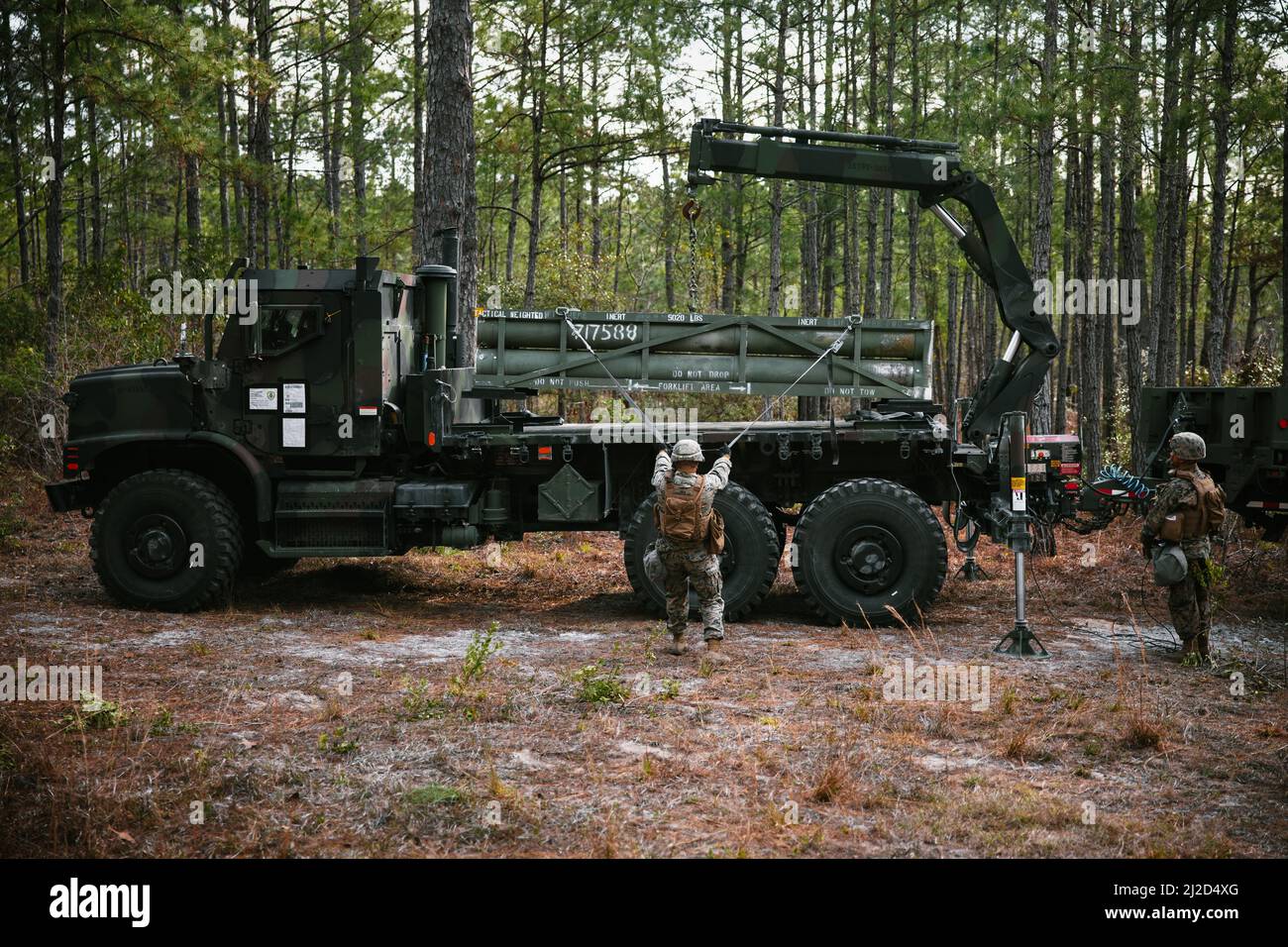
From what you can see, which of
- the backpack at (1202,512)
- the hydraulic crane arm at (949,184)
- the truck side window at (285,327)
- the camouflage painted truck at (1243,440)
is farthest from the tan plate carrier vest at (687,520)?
the camouflage painted truck at (1243,440)

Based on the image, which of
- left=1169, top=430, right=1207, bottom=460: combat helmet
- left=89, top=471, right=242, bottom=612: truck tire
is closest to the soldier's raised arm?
left=1169, top=430, right=1207, bottom=460: combat helmet

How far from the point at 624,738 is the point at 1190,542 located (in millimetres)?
4547

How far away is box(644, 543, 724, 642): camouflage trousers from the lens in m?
8.14

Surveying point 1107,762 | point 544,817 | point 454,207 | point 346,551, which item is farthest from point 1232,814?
point 454,207

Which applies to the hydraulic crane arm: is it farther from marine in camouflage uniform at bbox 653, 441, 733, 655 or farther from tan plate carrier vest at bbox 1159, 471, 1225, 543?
marine in camouflage uniform at bbox 653, 441, 733, 655

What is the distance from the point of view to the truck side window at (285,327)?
9344mm

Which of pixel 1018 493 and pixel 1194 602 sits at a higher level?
pixel 1018 493

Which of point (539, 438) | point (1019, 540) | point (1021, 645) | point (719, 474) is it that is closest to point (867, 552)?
point (1019, 540)

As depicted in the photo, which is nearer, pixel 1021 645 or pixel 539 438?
pixel 1021 645

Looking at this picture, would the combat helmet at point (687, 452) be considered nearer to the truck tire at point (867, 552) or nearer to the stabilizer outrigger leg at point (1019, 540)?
the truck tire at point (867, 552)

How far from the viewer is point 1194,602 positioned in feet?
25.6

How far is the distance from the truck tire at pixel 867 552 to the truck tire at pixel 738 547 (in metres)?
0.25

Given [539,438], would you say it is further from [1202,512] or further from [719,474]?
[1202,512]

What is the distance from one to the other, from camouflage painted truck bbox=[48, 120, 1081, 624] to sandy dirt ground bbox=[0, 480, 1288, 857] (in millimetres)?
628
